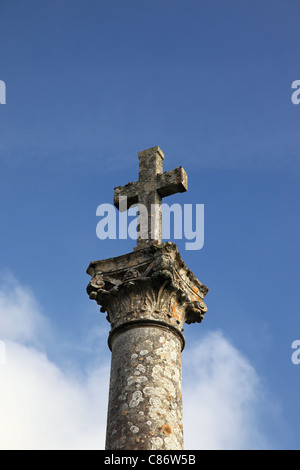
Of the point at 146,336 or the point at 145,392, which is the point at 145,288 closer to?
the point at 146,336

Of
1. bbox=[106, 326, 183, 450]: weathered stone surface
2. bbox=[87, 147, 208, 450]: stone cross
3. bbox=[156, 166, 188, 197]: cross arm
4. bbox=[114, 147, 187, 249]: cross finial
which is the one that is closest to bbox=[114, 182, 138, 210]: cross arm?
bbox=[114, 147, 187, 249]: cross finial

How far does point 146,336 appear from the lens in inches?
334

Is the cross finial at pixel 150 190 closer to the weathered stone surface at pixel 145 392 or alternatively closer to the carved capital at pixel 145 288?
the carved capital at pixel 145 288

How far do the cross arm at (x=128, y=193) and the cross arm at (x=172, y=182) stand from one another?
0.40 metres

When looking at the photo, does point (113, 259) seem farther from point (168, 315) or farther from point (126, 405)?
point (126, 405)

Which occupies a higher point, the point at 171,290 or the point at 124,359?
the point at 171,290

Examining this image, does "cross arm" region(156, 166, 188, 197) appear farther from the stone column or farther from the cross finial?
the stone column

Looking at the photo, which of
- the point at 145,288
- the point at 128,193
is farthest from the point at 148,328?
the point at 128,193

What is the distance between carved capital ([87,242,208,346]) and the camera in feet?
28.8

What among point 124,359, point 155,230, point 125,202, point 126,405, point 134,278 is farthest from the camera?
point 125,202

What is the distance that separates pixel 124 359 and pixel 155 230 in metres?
2.14

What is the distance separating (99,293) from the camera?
29.8 ft
